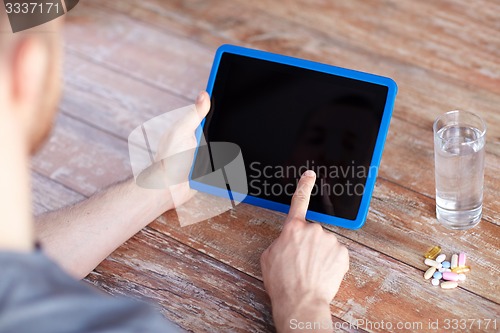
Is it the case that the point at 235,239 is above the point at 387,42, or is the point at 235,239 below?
below

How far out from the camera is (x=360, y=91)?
139cm

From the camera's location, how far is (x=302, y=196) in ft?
4.43

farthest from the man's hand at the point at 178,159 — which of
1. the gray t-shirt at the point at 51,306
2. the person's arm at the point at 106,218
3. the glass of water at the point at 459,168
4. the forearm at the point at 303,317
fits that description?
the gray t-shirt at the point at 51,306

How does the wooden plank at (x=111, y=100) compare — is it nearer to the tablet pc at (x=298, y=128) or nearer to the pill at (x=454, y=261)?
the tablet pc at (x=298, y=128)

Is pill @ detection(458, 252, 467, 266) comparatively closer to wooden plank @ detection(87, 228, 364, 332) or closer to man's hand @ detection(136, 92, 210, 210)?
wooden plank @ detection(87, 228, 364, 332)

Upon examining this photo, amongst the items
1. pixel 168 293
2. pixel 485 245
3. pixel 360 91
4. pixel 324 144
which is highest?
pixel 360 91

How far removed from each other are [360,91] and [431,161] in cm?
27

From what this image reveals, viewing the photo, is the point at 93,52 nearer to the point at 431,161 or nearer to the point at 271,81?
the point at 271,81

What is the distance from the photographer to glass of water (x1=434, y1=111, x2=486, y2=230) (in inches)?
52.4

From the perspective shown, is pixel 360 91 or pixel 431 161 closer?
pixel 360 91

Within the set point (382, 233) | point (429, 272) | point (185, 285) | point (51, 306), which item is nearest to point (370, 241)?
point (382, 233)

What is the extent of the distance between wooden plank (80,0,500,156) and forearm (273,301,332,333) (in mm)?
611

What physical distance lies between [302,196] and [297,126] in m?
0.15

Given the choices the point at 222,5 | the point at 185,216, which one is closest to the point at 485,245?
the point at 185,216
